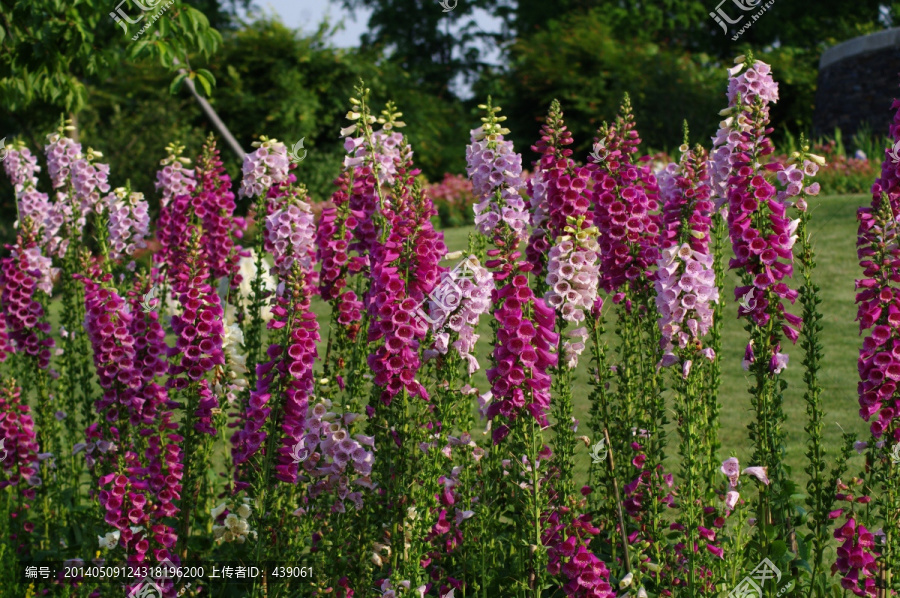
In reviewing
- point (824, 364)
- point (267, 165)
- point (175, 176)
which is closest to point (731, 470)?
point (267, 165)

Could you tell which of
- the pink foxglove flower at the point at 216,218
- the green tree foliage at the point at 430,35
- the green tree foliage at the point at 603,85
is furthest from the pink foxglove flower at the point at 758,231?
the green tree foliage at the point at 430,35

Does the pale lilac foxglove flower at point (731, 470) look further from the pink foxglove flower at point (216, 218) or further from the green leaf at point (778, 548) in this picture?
the pink foxglove flower at point (216, 218)

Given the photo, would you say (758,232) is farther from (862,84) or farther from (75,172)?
(862,84)

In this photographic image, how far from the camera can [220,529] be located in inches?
150

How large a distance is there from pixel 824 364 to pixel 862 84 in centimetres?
1196

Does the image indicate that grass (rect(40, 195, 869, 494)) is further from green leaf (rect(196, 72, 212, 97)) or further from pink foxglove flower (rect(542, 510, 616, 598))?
green leaf (rect(196, 72, 212, 97))

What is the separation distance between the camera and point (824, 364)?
7.52 meters

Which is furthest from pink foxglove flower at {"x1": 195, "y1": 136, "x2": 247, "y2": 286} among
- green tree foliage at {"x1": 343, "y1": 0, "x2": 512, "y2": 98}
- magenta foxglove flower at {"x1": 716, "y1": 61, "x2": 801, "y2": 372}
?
green tree foliage at {"x1": 343, "y1": 0, "x2": 512, "y2": 98}

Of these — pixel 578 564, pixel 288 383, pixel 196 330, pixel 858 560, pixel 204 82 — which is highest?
pixel 204 82

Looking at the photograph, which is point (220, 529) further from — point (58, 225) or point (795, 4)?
point (795, 4)

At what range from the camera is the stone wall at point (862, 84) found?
17031mm

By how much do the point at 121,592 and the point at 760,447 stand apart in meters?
2.77

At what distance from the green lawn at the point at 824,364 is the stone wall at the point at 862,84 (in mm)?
5525

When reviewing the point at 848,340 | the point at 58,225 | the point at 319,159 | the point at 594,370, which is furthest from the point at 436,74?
the point at 594,370
